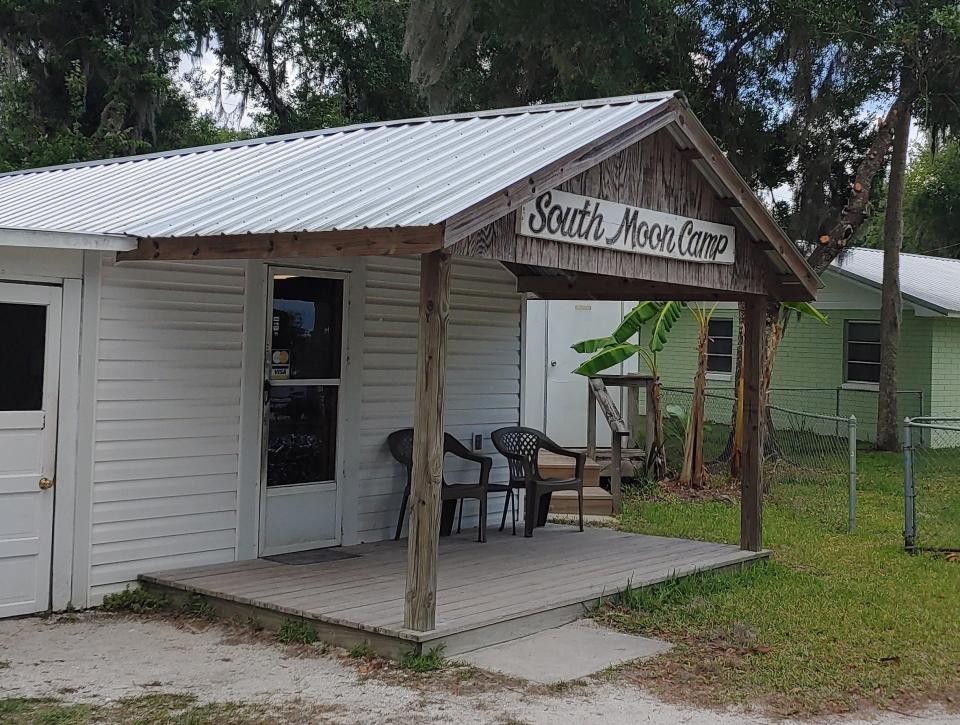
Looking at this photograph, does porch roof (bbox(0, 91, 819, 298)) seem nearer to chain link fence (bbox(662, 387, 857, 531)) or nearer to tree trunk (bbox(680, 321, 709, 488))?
chain link fence (bbox(662, 387, 857, 531))

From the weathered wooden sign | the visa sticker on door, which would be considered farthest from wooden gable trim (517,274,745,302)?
the visa sticker on door

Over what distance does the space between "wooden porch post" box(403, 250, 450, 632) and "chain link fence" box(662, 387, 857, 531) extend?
222 inches

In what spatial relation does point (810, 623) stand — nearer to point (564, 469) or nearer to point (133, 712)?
point (133, 712)

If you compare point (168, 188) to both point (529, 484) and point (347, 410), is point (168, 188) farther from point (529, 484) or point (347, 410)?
point (529, 484)

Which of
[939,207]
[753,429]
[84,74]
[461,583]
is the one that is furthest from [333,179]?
[939,207]

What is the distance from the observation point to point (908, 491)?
30.7 ft

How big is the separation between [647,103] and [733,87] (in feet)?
33.1

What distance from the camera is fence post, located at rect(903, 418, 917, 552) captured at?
929 centimetres

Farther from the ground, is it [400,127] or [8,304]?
[400,127]

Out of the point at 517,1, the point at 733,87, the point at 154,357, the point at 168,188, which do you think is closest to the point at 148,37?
the point at 517,1

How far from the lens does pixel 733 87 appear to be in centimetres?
1661

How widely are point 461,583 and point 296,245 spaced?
265cm

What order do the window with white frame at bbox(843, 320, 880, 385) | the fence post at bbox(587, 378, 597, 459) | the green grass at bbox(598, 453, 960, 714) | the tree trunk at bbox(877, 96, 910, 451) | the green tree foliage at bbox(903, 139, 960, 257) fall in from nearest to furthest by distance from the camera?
the green grass at bbox(598, 453, 960, 714) < the fence post at bbox(587, 378, 597, 459) < the tree trunk at bbox(877, 96, 910, 451) < the window with white frame at bbox(843, 320, 880, 385) < the green tree foliage at bbox(903, 139, 960, 257)

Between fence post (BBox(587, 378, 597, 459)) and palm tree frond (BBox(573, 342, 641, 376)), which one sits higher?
palm tree frond (BBox(573, 342, 641, 376))
